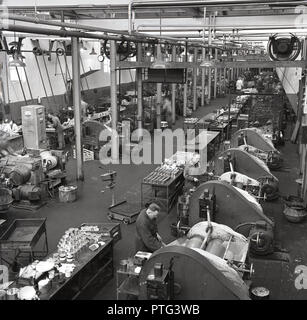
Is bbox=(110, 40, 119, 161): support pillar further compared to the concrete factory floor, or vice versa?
bbox=(110, 40, 119, 161): support pillar

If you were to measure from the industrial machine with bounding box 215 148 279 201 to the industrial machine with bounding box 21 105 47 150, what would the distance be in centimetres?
637

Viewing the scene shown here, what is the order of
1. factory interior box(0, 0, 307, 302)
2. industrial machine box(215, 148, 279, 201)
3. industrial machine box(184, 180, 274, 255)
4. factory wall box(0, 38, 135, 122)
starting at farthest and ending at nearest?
factory wall box(0, 38, 135, 122) < industrial machine box(215, 148, 279, 201) < industrial machine box(184, 180, 274, 255) < factory interior box(0, 0, 307, 302)

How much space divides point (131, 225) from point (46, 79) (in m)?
11.6

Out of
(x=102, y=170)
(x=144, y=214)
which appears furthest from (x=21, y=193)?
(x=144, y=214)

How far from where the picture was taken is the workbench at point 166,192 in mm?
9391

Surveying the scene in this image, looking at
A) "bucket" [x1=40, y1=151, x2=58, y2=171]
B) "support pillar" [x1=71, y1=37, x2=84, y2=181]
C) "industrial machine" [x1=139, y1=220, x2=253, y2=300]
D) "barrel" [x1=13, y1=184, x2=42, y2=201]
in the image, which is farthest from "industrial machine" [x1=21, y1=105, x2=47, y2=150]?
"industrial machine" [x1=139, y1=220, x2=253, y2=300]

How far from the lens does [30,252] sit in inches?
253

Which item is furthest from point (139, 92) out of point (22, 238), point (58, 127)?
point (22, 238)

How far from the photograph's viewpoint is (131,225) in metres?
8.73

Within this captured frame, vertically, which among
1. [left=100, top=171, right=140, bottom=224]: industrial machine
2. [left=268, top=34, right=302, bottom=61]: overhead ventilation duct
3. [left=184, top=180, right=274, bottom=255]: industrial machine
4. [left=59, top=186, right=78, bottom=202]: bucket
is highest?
[left=268, top=34, right=302, bottom=61]: overhead ventilation duct

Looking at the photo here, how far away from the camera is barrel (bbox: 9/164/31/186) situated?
967cm

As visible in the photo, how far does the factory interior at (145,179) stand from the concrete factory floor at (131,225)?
0.03 meters

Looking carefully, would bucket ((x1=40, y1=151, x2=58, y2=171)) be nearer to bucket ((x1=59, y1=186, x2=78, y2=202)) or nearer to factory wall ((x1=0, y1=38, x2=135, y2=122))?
bucket ((x1=59, y1=186, x2=78, y2=202))
